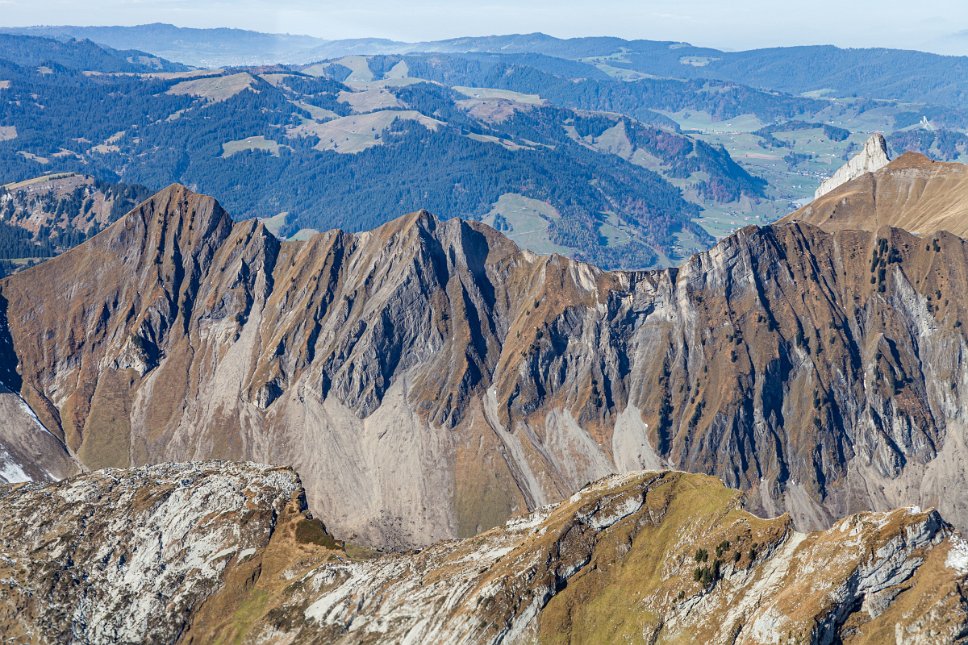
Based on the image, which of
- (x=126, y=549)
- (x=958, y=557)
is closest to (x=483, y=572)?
(x=958, y=557)

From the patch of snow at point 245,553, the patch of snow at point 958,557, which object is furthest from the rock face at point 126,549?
the patch of snow at point 958,557

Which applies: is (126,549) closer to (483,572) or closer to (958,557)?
(483,572)

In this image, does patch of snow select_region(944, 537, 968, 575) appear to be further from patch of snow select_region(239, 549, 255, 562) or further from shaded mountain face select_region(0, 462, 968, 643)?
patch of snow select_region(239, 549, 255, 562)

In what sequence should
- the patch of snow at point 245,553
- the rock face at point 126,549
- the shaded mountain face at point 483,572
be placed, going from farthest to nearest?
the patch of snow at point 245,553 → the rock face at point 126,549 → the shaded mountain face at point 483,572

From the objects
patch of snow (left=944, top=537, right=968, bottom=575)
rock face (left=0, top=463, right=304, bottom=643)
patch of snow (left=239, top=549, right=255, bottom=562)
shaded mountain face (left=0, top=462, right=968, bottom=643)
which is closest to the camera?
patch of snow (left=944, top=537, right=968, bottom=575)

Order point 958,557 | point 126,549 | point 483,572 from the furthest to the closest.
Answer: point 126,549 → point 483,572 → point 958,557

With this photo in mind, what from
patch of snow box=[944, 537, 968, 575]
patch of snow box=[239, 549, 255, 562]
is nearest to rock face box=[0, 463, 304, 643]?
patch of snow box=[239, 549, 255, 562]

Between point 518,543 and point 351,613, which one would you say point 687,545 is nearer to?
point 518,543

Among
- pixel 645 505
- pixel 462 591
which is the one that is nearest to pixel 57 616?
pixel 462 591

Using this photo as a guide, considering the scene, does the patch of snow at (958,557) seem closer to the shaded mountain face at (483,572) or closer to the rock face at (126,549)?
→ the shaded mountain face at (483,572)
